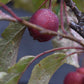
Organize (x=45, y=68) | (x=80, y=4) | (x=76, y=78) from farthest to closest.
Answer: (x=80, y=4) < (x=45, y=68) < (x=76, y=78)

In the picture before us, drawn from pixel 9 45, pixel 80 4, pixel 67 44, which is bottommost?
pixel 67 44

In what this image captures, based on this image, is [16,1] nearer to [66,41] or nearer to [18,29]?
[18,29]

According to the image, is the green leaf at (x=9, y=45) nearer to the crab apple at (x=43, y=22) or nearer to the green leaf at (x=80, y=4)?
the crab apple at (x=43, y=22)

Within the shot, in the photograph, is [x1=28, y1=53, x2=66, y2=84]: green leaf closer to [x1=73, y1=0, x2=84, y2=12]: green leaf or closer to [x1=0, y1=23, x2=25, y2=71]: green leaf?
[x1=0, y1=23, x2=25, y2=71]: green leaf

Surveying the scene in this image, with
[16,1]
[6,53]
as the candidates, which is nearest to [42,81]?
[6,53]

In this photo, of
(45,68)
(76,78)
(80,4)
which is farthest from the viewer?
(80,4)

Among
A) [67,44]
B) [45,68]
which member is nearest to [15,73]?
[45,68]

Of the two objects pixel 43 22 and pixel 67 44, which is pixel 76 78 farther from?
pixel 67 44

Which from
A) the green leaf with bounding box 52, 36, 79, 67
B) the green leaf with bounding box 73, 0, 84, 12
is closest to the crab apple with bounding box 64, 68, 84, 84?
the green leaf with bounding box 52, 36, 79, 67

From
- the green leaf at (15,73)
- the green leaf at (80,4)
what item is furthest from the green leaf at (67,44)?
the green leaf at (15,73)
